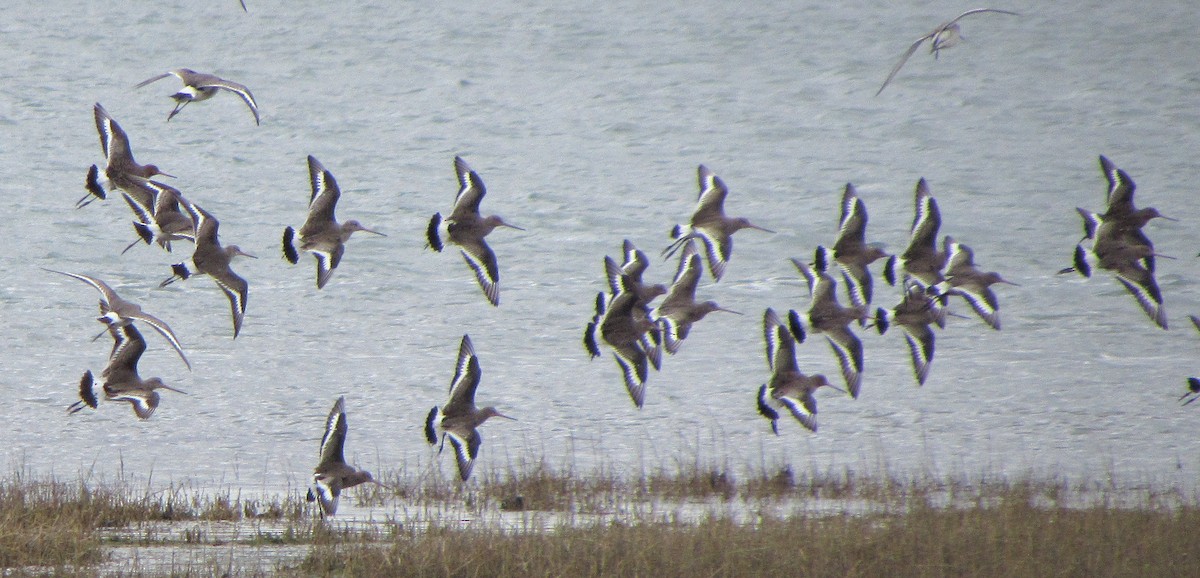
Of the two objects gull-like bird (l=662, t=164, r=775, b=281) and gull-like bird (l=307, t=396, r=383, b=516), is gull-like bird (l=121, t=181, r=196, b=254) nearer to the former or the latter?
gull-like bird (l=307, t=396, r=383, b=516)

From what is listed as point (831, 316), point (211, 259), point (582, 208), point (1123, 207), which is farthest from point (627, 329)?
point (582, 208)

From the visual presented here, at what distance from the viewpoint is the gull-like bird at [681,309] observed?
10.9 metres

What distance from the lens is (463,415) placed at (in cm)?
945

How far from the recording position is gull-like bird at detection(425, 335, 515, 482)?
9250mm

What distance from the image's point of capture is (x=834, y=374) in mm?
18359

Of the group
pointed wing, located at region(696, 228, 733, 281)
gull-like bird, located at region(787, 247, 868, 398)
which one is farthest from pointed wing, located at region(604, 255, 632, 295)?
gull-like bird, located at region(787, 247, 868, 398)

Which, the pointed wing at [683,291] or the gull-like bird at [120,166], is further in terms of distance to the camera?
the pointed wing at [683,291]

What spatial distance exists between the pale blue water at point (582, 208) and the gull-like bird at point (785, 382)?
135cm

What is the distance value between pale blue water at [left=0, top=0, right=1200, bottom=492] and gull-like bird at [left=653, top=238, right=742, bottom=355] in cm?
159

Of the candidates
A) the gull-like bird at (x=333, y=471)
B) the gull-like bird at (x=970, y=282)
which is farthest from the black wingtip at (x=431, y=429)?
the gull-like bird at (x=970, y=282)

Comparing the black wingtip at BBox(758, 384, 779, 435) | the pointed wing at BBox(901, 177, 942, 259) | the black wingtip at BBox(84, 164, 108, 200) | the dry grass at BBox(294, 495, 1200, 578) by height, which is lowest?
the dry grass at BBox(294, 495, 1200, 578)

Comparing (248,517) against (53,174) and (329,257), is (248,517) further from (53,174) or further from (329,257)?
(53,174)

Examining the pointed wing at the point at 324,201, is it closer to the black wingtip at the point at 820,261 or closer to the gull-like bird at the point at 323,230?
the gull-like bird at the point at 323,230

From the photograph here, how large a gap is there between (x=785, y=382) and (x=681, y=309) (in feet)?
3.17
